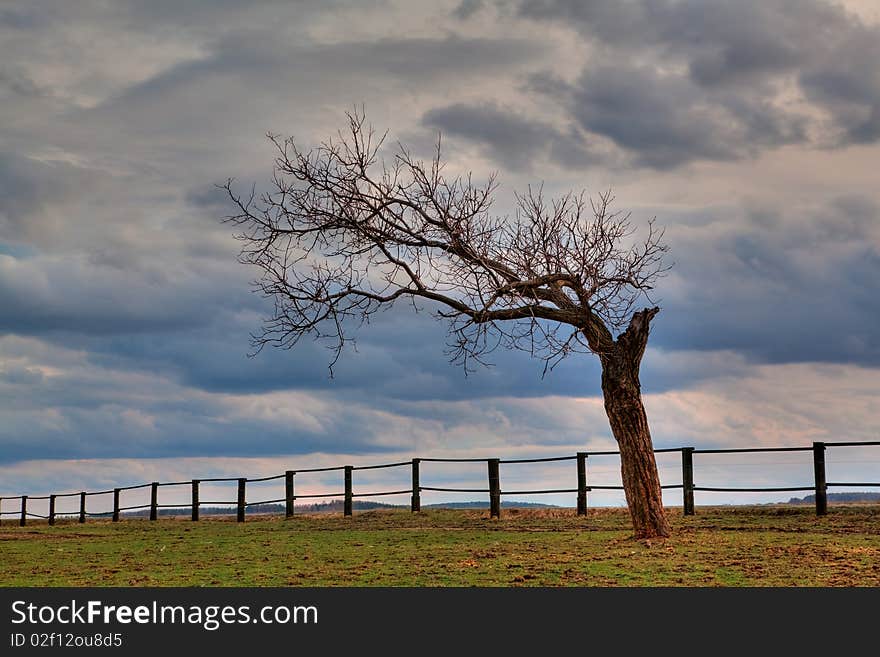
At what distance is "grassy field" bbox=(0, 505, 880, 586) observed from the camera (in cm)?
1077

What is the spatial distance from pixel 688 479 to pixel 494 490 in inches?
183

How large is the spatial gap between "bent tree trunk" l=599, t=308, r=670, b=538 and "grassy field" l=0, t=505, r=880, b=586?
Result: 1.60ft

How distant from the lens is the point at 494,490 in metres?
23.5

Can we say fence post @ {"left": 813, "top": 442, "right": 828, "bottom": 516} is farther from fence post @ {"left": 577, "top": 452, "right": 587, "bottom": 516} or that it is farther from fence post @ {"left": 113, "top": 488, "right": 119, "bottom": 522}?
fence post @ {"left": 113, "top": 488, "right": 119, "bottom": 522}

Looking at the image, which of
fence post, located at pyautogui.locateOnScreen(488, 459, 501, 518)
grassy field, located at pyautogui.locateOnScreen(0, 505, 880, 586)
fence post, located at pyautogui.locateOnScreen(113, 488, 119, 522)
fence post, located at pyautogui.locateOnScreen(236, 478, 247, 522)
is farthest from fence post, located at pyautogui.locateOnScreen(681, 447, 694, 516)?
fence post, located at pyautogui.locateOnScreen(113, 488, 119, 522)

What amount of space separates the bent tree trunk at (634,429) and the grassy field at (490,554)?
49 centimetres

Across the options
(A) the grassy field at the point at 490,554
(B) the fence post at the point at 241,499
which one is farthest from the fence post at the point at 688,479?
(B) the fence post at the point at 241,499

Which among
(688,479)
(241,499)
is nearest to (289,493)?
(241,499)

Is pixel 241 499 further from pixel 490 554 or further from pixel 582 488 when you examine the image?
pixel 490 554

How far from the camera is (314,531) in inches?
800

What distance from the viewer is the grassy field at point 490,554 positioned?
424 inches

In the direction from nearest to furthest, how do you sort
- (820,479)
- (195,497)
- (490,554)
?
(490,554) < (820,479) < (195,497)
